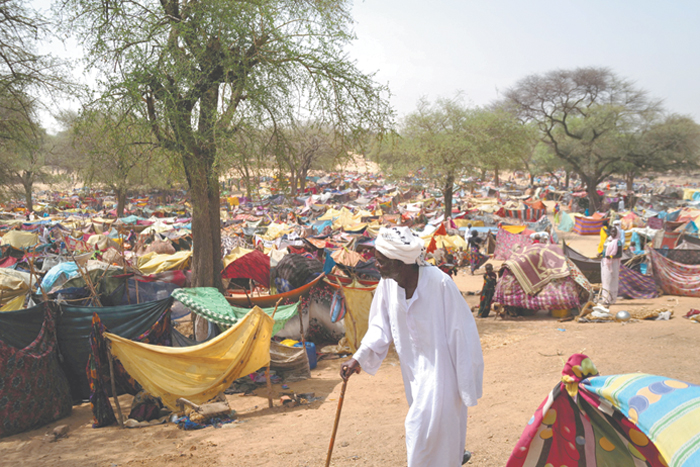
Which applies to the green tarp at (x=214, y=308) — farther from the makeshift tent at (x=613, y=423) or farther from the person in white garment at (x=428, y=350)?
the makeshift tent at (x=613, y=423)

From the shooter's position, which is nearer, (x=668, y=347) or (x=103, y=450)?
(x=103, y=450)

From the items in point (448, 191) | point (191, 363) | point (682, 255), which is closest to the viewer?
point (191, 363)

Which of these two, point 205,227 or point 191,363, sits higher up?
point 205,227

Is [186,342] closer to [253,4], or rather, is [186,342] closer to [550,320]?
[253,4]

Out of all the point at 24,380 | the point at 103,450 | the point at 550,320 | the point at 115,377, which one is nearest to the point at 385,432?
the point at 103,450

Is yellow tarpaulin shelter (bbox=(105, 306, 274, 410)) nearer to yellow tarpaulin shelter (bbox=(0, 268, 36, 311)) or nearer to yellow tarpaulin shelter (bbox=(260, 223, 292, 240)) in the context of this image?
yellow tarpaulin shelter (bbox=(0, 268, 36, 311))

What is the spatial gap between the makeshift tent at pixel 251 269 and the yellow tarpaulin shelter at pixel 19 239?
915cm

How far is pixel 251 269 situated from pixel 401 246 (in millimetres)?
7763

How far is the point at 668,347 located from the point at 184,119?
7266 millimetres

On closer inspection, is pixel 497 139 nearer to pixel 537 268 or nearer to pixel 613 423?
pixel 537 268

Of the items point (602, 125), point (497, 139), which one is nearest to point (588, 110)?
point (602, 125)

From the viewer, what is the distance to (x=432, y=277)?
2.47 metres

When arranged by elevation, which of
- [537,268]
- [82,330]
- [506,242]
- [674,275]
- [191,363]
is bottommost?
[191,363]

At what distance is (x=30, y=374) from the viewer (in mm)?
4973
